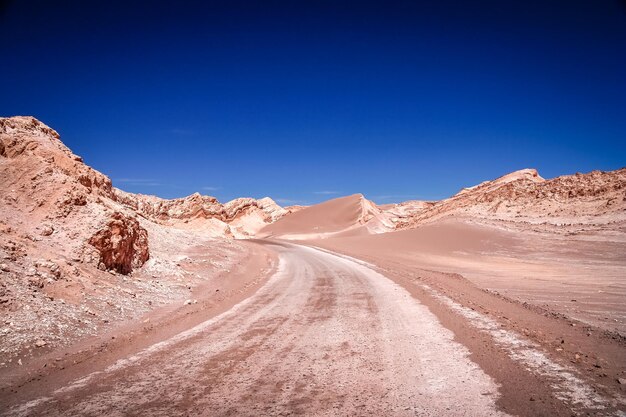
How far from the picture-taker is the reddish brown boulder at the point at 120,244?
10617mm

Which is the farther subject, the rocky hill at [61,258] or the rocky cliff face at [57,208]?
the rocky cliff face at [57,208]

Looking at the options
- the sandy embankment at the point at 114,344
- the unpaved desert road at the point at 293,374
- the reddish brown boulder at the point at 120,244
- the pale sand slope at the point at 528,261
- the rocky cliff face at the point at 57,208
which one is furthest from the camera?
the pale sand slope at the point at 528,261

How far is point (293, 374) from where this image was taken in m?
4.95

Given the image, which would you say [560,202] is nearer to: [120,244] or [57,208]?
[120,244]

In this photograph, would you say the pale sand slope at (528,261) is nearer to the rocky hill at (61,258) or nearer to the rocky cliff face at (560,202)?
the rocky cliff face at (560,202)

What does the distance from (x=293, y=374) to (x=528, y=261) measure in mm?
25009

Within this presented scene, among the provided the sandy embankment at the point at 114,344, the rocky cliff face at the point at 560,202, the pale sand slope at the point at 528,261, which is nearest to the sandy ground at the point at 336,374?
the sandy embankment at the point at 114,344

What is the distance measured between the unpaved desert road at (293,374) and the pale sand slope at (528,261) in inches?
192

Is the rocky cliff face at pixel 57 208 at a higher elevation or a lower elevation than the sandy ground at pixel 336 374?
higher

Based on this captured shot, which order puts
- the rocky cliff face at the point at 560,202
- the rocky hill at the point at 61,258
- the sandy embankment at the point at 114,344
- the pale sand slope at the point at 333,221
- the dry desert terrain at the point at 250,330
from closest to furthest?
the dry desert terrain at the point at 250,330
the sandy embankment at the point at 114,344
the rocky hill at the point at 61,258
the rocky cliff face at the point at 560,202
the pale sand slope at the point at 333,221

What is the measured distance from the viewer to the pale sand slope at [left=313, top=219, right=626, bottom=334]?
10.9 m

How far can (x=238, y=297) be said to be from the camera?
11.3 metres

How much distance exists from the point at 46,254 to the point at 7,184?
10.3ft

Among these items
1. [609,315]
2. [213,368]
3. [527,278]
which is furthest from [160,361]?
[527,278]
